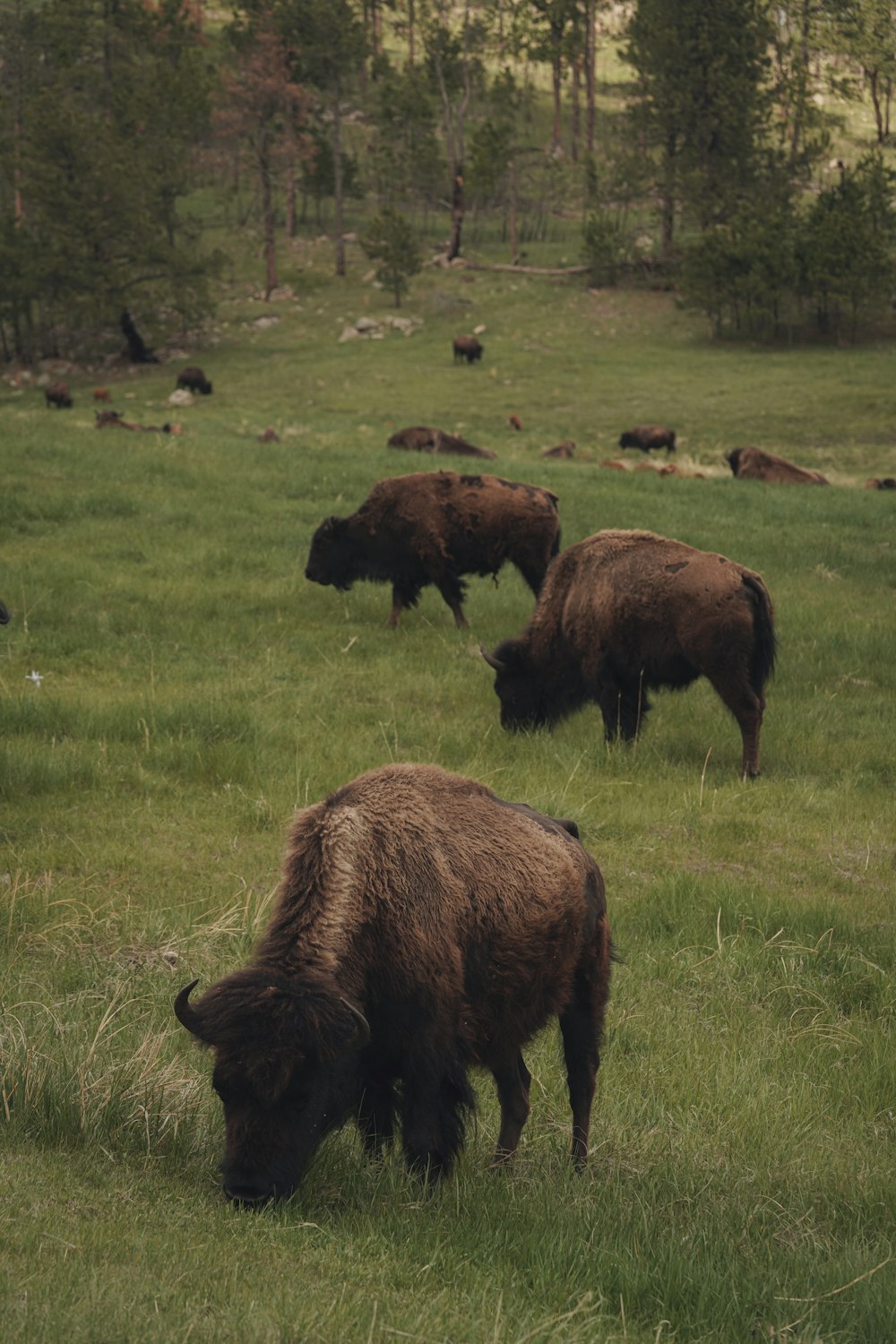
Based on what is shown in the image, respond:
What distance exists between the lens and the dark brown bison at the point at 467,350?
1967 inches

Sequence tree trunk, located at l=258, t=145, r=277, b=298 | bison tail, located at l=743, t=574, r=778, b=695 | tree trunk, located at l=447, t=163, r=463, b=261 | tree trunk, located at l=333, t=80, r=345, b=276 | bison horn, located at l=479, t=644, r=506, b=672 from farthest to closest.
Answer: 1. tree trunk, located at l=447, t=163, r=463, b=261
2. tree trunk, located at l=333, t=80, r=345, b=276
3. tree trunk, located at l=258, t=145, r=277, b=298
4. bison horn, located at l=479, t=644, r=506, b=672
5. bison tail, located at l=743, t=574, r=778, b=695

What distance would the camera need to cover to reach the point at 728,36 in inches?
2354

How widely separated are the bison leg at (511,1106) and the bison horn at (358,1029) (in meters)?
0.89

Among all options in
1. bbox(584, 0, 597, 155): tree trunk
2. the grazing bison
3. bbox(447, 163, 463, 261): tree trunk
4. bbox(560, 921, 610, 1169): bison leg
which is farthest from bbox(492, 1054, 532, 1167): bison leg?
bbox(584, 0, 597, 155): tree trunk

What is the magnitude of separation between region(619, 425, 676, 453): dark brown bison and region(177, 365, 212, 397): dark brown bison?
1631 centimetres

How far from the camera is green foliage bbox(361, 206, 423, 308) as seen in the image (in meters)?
56.8

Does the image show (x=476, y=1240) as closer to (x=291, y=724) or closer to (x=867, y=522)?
(x=291, y=724)

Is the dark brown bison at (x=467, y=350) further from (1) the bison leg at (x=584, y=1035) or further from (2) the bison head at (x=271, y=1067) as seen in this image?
(2) the bison head at (x=271, y=1067)

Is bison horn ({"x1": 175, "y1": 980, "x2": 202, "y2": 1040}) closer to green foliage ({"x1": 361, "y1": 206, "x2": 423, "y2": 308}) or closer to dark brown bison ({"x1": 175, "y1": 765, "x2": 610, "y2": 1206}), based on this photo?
dark brown bison ({"x1": 175, "y1": 765, "x2": 610, "y2": 1206})

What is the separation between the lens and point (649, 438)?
34.9 meters

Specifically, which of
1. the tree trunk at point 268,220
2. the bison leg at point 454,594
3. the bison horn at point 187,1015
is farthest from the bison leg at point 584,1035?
the tree trunk at point 268,220

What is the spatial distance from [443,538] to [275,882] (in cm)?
787

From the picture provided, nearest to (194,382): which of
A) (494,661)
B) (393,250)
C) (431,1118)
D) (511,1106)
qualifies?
(393,250)

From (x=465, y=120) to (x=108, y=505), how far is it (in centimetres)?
7042
